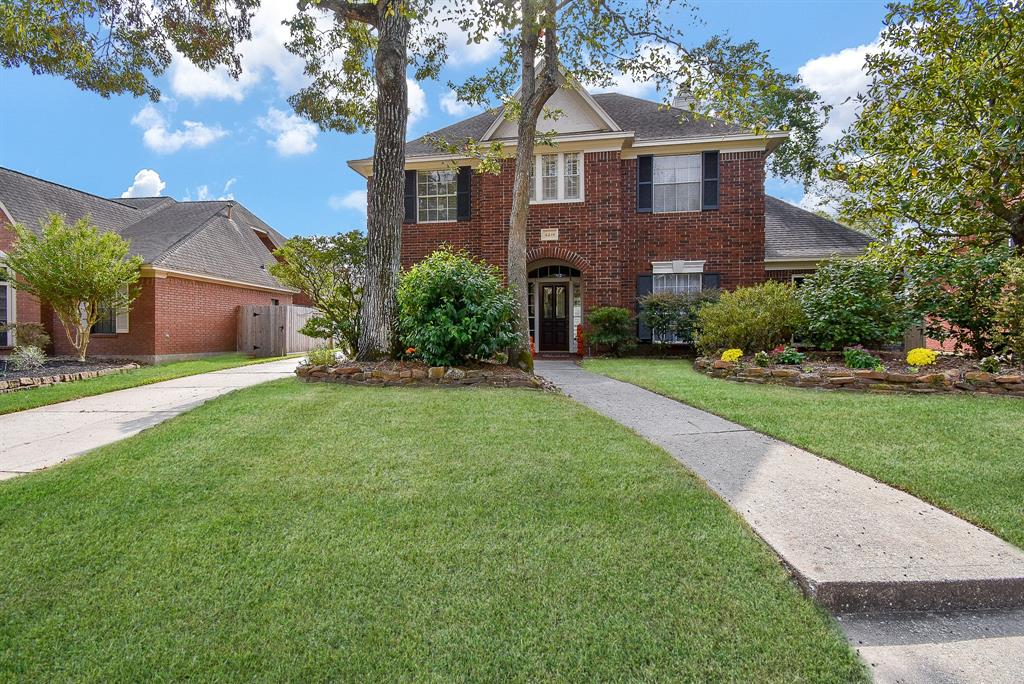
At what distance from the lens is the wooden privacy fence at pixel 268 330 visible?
16266 mm

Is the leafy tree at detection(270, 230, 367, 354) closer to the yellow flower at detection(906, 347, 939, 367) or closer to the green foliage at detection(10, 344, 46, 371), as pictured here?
the green foliage at detection(10, 344, 46, 371)

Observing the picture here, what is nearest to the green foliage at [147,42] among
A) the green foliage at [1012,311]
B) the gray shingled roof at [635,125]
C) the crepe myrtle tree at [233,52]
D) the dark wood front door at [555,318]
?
the crepe myrtle tree at [233,52]

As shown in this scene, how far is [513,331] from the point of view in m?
8.13

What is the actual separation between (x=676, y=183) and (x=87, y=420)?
13.1 meters

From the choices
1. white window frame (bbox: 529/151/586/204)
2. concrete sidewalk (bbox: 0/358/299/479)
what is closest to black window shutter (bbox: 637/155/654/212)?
white window frame (bbox: 529/151/586/204)

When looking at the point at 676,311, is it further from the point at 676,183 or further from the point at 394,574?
the point at 394,574

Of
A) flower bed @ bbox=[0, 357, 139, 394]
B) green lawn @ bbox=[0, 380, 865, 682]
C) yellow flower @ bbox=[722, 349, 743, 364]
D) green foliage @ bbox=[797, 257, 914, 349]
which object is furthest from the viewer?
yellow flower @ bbox=[722, 349, 743, 364]

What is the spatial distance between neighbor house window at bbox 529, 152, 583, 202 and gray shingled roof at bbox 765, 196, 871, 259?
5.54m

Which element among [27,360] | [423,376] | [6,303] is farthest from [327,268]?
[6,303]

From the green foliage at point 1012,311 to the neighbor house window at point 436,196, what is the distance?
1142 cm

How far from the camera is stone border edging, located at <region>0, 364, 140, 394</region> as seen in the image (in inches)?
317

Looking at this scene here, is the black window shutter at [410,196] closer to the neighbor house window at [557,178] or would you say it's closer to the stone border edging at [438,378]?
the neighbor house window at [557,178]

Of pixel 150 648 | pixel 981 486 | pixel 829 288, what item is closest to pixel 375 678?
pixel 150 648

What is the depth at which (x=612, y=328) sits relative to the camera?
Answer: 12445 millimetres
